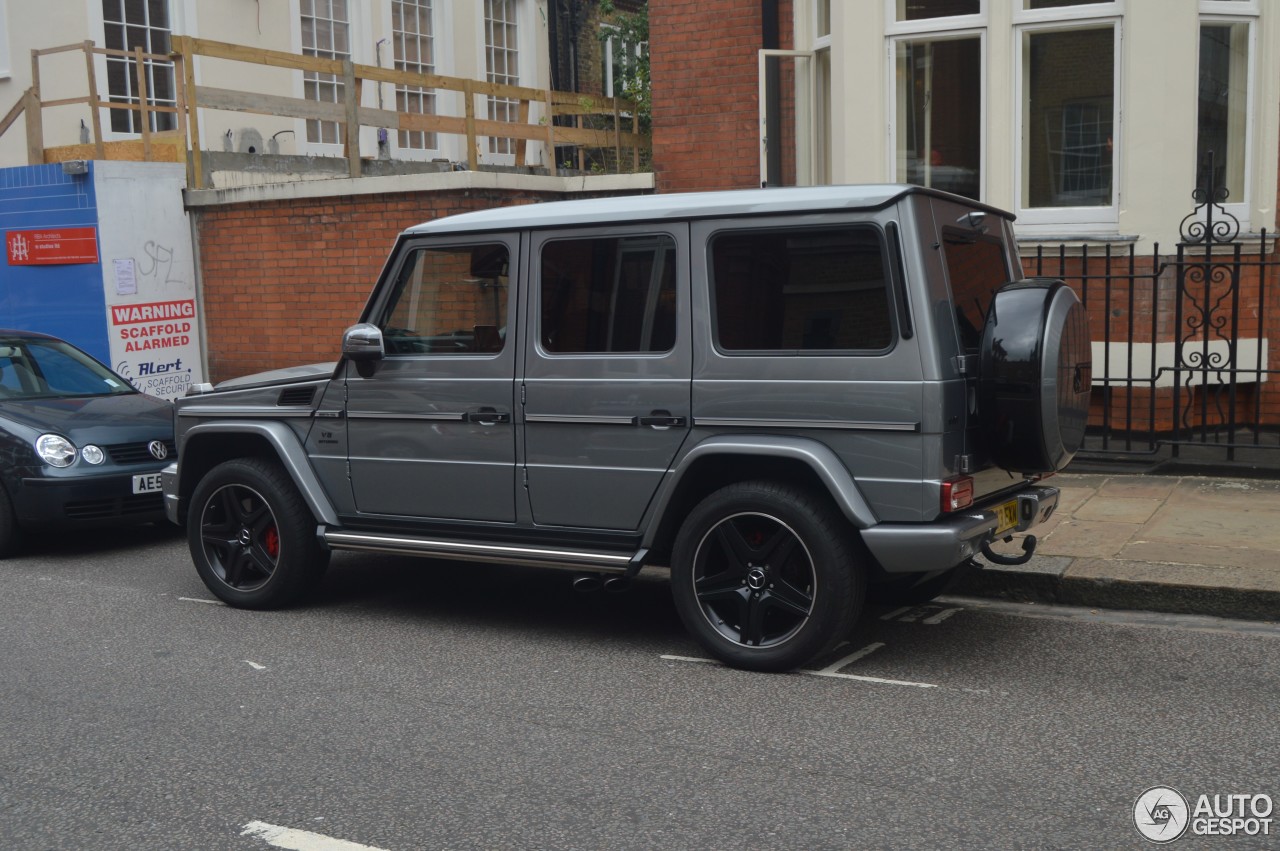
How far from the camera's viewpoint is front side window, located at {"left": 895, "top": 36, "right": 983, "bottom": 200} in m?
10.4

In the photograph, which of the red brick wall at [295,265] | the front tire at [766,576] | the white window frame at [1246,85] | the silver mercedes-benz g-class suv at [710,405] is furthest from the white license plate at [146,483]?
the white window frame at [1246,85]

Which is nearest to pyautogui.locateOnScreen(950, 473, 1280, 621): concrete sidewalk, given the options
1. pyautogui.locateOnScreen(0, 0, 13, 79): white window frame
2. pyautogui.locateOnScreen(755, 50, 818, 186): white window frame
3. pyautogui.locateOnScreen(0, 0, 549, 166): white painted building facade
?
pyautogui.locateOnScreen(755, 50, 818, 186): white window frame

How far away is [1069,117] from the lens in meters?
10.1

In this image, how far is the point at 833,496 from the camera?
205 inches

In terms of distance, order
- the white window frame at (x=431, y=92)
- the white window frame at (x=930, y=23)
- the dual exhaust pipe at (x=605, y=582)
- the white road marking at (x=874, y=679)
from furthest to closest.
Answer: the white window frame at (x=431, y=92), the white window frame at (x=930, y=23), the dual exhaust pipe at (x=605, y=582), the white road marking at (x=874, y=679)

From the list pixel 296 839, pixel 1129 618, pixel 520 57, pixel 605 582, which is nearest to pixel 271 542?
pixel 605 582

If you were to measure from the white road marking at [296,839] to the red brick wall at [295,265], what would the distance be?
319 inches

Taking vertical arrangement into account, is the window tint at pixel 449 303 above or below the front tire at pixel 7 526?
above

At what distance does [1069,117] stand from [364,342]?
6.38 metres

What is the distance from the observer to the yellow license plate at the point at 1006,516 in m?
5.52

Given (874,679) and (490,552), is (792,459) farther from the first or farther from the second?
(490,552)

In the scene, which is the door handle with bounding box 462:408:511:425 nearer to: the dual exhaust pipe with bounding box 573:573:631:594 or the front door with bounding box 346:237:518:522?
the front door with bounding box 346:237:518:522

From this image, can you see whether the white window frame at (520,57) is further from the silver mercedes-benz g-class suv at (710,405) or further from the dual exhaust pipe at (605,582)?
the dual exhaust pipe at (605,582)

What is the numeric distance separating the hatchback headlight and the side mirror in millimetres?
3161
